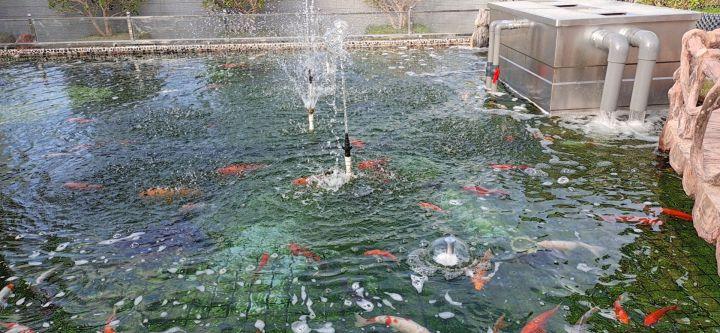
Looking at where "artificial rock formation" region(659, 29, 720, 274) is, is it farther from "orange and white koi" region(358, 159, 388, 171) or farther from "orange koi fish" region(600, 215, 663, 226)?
"orange and white koi" region(358, 159, 388, 171)

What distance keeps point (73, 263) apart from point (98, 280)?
506 mm

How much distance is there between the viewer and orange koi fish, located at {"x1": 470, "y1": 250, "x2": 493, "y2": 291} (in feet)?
15.8

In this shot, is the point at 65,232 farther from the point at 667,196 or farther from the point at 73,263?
the point at 667,196

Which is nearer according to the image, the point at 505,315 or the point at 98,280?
the point at 505,315

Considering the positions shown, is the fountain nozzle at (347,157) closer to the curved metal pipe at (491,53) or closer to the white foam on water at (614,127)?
the white foam on water at (614,127)

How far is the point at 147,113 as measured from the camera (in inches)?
412

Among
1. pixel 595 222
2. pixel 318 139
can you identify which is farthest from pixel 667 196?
pixel 318 139

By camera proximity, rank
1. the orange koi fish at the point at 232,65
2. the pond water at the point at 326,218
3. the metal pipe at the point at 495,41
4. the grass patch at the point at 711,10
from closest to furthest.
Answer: the pond water at the point at 326,218, the metal pipe at the point at 495,41, the orange koi fish at the point at 232,65, the grass patch at the point at 711,10

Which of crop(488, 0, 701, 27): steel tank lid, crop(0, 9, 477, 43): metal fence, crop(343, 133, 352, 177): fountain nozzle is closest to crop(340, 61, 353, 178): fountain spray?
crop(343, 133, 352, 177): fountain nozzle

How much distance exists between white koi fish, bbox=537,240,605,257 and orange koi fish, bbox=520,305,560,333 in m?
1.01

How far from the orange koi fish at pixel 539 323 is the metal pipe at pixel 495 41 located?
7.21 m

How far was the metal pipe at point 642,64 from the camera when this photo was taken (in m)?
8.19

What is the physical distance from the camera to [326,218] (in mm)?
6078

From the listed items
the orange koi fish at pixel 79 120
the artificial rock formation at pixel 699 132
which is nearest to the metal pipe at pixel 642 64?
the artificial rock formation at pixel 699 132
